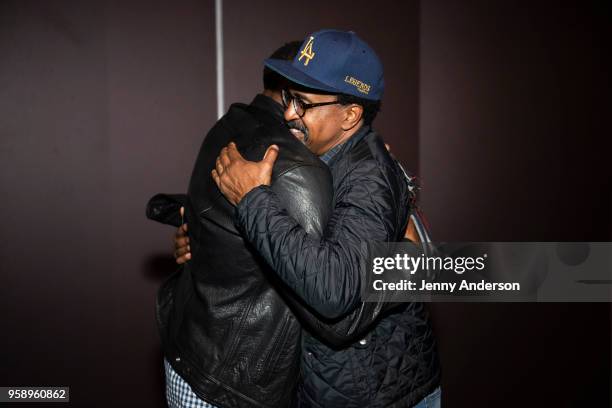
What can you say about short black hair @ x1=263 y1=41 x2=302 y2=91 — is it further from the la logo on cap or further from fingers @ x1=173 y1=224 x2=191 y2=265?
fingers @ x1=173 y1=224 x2=191 y2=265

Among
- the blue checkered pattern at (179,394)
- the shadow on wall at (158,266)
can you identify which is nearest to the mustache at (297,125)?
the blue checkered pattern at (179,394)

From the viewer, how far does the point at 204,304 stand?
4.82 feet

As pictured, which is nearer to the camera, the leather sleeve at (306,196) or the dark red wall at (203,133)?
the leather sleeve at (306,196)

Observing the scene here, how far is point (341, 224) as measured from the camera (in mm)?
1275

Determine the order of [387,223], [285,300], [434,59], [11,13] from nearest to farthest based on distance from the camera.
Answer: [387,223]
[285,300]
[11,13]
[434,59]

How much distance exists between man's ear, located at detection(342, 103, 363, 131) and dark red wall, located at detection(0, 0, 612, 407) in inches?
52.1

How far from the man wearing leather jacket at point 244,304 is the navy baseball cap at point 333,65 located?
0.40 ft

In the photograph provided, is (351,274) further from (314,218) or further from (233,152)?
(233,152)

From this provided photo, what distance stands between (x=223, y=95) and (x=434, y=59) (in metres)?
1.07

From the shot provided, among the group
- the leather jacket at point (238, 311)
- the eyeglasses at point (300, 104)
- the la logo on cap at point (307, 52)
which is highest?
the la logo on cap at point (307, 52)

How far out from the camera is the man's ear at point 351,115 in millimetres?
1508

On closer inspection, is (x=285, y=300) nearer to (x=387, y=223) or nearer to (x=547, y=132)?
(x=387, y=223)

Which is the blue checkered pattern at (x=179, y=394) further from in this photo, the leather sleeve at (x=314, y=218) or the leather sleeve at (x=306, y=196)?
the leather sleeve at (x=306, y=196)

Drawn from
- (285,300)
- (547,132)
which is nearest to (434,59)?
(547,132)
